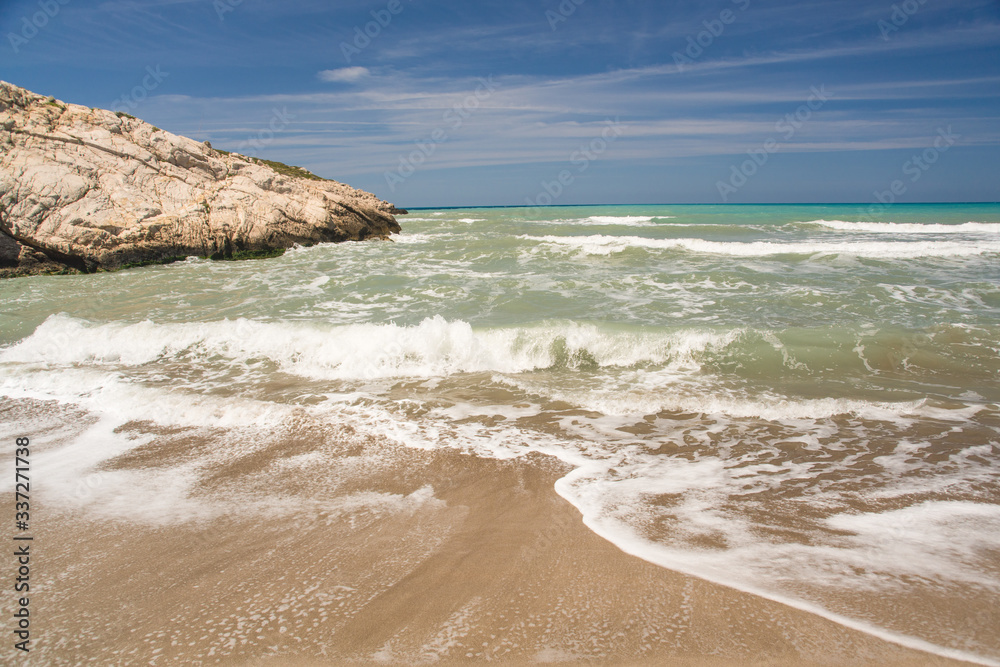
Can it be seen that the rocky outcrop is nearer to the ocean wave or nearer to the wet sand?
the wet sand

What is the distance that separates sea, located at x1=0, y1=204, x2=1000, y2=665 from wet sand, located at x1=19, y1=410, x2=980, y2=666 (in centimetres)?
22

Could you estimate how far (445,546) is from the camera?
9.40 feet

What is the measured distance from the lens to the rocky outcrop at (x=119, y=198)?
46.0ft

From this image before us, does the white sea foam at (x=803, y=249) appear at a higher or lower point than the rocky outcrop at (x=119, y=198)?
lower

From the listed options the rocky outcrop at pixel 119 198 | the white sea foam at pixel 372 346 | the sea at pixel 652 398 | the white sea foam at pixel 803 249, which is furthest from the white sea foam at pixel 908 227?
the rocky outcrop at pixel 119 198

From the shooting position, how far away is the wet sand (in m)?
2.12

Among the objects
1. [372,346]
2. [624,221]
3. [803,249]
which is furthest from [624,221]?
[372,346]

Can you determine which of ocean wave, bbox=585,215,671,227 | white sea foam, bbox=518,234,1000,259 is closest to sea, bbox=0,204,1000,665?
white sea foam, bbox=518,234,1000,259

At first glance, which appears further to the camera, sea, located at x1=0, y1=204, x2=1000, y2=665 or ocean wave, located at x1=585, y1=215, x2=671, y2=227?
ocean wave, located at x1=585, y1=215, x2=671, y2=227

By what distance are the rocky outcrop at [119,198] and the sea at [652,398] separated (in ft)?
8.78

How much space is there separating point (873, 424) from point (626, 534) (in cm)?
320

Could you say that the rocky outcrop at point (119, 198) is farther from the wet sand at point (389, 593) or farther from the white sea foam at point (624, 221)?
the white sea foam at point (624, 221)

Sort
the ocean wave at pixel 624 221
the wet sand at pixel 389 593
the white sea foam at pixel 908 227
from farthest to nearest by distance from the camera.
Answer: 1. the ocean wave at pixel 624 221
2. the white sea foam at pixel 908 227
3. the wet sand at pixel 389 593

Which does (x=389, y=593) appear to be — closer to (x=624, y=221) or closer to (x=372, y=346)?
(x=372, y=346)
